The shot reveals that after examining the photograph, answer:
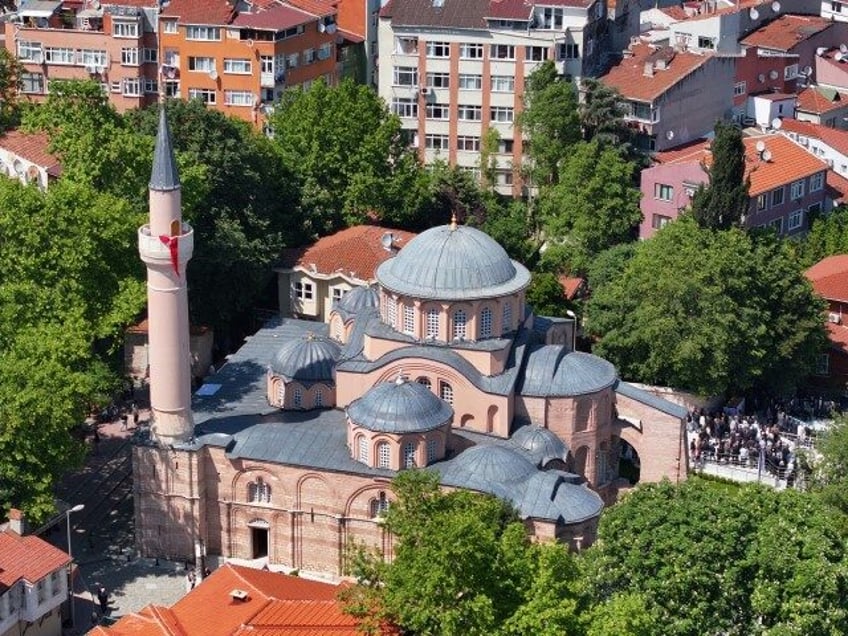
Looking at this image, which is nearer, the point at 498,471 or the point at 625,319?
the point at 498,471

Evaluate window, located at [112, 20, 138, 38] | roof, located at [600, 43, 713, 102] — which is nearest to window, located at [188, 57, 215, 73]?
window, located at [112, 20, 138, 38]

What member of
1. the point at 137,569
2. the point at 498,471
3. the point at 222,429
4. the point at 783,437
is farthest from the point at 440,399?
the point at 783,437

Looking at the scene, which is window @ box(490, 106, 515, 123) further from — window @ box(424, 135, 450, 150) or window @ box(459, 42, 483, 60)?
window @ box(424, 135, 450, 150)

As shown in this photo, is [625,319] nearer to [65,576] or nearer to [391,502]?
[391,502]

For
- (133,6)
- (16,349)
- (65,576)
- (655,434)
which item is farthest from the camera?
(133,6)

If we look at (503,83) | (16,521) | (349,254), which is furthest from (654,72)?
(16,521)

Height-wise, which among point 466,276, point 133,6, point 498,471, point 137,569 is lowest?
point 137,569

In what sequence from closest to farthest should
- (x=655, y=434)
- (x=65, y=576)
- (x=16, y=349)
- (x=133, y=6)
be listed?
(x=65, y=576), (x=16, y=349), (x=655, y=434), (x=133, y=6)
